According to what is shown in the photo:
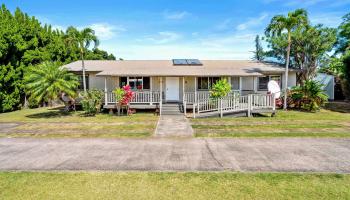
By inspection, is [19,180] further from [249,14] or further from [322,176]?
[249,14]

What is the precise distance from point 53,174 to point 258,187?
5.06 meters

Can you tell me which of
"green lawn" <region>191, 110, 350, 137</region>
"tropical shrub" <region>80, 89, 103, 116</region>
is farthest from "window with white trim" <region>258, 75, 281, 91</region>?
"tropical shrub" <region>80, 89, 103, 116</region>

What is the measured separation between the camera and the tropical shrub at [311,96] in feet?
55.8

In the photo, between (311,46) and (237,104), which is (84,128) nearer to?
(237,104)

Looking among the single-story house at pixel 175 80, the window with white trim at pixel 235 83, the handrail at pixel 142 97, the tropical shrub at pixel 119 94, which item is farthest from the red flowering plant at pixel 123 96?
the window with white trim at pixel 235 83

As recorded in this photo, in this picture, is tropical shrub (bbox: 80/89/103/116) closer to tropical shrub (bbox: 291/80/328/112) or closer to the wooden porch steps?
the wooden porch steps

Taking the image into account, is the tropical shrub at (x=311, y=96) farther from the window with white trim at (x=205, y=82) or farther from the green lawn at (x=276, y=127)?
the window with white trim at (x=205, y=82)

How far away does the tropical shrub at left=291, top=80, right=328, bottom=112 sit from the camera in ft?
55.8

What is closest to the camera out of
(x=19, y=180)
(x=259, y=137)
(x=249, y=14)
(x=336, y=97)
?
(x=19, y=180)

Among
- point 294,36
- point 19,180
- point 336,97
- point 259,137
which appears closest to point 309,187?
point 259,137

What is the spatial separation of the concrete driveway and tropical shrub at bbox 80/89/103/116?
603 centimetres

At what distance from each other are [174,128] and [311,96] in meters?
12.0

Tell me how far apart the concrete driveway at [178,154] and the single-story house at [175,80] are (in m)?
7.28

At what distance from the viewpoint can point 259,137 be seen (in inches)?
388
